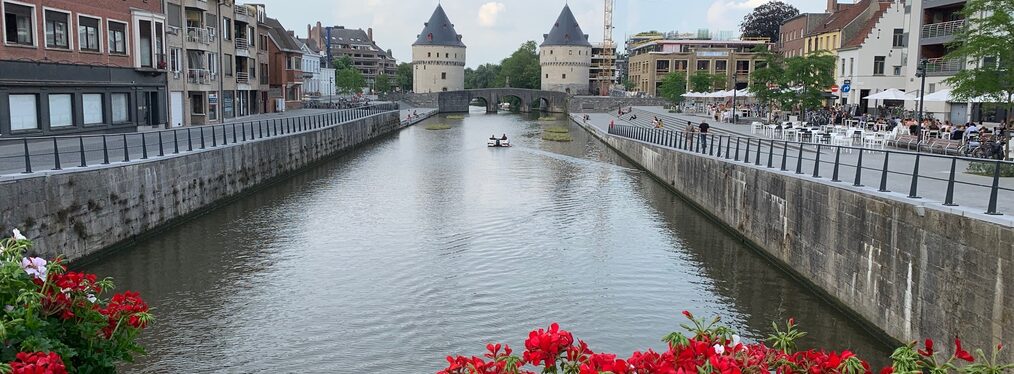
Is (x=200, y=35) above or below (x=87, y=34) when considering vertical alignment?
above

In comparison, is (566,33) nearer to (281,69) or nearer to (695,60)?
(695,60)

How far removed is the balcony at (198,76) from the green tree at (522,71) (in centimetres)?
10876

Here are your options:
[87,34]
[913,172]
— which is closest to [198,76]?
[87,34]

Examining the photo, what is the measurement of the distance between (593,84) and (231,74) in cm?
12842

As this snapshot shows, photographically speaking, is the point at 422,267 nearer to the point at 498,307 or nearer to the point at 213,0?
the point at 498,307

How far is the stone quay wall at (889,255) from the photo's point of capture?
34.1 ft

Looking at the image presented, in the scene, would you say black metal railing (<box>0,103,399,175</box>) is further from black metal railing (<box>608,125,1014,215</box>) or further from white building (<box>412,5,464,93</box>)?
white building (<box>412,5,464,93</box>)

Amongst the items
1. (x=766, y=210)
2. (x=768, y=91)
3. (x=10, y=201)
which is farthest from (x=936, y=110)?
(x=10, y=201)

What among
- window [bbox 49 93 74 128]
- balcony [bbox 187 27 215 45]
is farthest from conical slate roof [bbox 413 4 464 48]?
window [bbox 49 93 74 128]

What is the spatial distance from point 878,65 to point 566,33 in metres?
87.5

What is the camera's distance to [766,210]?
19.6 metres

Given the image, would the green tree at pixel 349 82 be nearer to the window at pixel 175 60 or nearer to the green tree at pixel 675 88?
the green tree at pixel 675 88

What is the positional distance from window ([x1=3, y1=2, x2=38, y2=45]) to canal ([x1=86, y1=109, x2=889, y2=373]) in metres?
9.49

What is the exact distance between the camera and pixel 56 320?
5.54m
